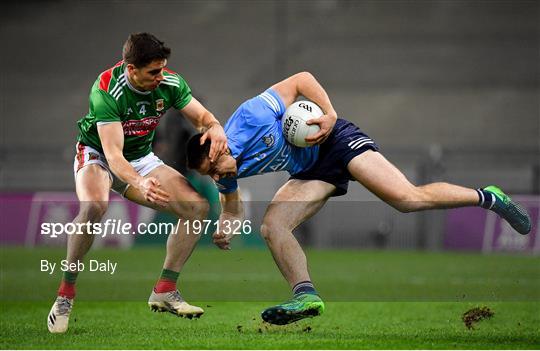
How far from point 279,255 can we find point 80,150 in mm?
1788

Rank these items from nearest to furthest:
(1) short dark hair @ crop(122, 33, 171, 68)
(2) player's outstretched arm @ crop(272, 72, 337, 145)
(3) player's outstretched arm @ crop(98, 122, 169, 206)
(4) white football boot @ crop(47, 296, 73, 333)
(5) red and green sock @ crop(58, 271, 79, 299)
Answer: (3) player's outstretched arm @ crop(98, 122, 169, 206) < (1) short dark hair @ crop(122, 33, 171, 68) < (2) player's outstretched arm @ crop(272, 72, 337, 145) < (4) white football boot @ crop(47, 296, 73, 333) < (5) red and green sock @ crop(58, 271, 79, 299)

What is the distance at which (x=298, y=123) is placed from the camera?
281 inches

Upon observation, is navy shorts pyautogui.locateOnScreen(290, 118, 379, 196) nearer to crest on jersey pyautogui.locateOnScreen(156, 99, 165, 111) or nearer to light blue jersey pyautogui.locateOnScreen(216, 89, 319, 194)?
light blue jersey pyautogui.locateOnScreen(216, 89, 319, 194)

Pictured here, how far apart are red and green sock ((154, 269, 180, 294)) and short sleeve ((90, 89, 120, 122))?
4.05 ft

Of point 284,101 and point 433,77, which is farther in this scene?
point 433,77

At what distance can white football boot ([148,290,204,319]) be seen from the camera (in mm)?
7434

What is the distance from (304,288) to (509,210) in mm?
1626

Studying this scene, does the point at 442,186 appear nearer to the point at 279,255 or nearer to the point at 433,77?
the point at 279,255

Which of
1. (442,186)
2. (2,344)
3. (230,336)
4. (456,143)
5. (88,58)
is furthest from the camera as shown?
(88,58)

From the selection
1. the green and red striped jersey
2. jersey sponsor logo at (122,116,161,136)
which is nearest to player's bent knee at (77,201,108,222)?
the green and red striped jersey

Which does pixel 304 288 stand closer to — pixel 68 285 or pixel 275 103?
pixel 275 103

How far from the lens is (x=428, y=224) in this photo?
1817cm

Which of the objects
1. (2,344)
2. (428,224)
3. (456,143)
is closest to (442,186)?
(2,344)

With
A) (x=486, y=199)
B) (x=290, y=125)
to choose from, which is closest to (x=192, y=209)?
(x=290, y=125)
